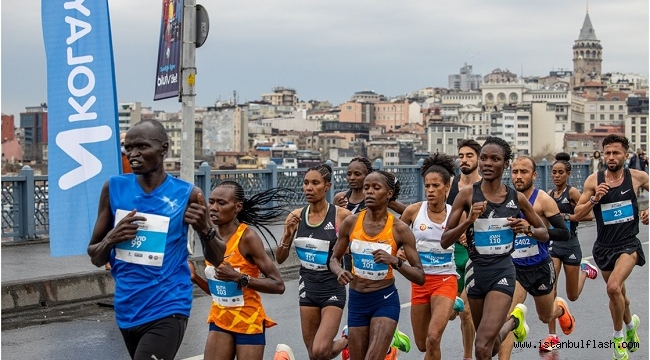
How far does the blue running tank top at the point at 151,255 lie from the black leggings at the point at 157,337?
0.11 ft

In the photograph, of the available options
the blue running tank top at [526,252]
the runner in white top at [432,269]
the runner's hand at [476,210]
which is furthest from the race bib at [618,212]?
the runner's hand at [476,210]

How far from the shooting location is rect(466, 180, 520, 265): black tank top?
846cm

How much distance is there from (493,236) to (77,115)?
17.5 ft

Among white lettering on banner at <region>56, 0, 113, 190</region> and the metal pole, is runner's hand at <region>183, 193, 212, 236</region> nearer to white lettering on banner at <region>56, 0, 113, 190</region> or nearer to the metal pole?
white lettering on banner at <region>56, 0, 113, 190</region>

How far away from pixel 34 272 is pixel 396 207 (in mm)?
6018

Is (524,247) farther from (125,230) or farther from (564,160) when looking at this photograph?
(125,230)

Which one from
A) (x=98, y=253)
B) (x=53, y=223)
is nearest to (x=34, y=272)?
(x=53, y=223)

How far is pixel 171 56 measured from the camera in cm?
1495

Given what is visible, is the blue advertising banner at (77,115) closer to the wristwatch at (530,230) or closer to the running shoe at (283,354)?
the running shoe at (283,354)

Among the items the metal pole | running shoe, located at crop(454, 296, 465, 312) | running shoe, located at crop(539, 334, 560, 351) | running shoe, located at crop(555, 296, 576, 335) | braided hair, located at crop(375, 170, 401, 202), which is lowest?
running shoe, located at crop(539, 334, 560, 351)

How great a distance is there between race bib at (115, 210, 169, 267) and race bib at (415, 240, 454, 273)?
331 cm

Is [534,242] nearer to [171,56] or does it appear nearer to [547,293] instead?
A: [547,293]

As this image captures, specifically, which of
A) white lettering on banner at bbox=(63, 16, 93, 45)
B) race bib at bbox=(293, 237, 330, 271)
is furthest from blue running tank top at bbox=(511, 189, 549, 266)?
white lettering on banner at bbox=(63, 16, 93, 45)

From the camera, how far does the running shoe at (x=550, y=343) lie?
10.5 meters
